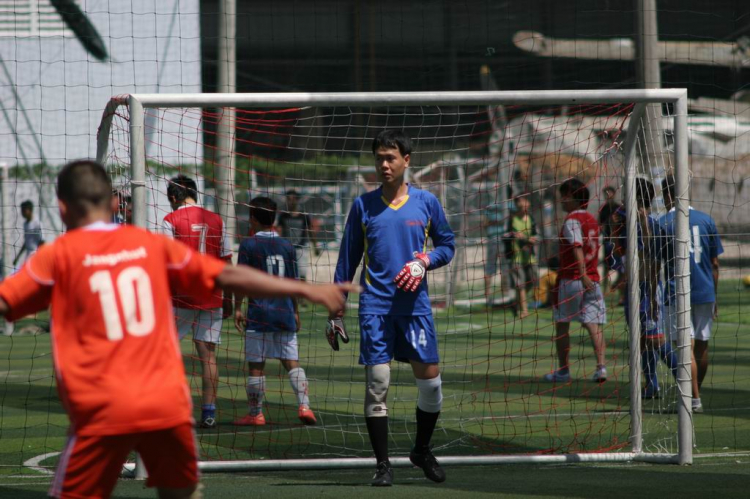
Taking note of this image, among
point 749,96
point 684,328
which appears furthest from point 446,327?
point 749,96

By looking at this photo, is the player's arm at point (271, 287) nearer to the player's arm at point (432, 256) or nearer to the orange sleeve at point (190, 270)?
the orange sleeve at point (190, 270)

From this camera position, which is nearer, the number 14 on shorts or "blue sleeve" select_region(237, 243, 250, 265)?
the number 14 on shorts

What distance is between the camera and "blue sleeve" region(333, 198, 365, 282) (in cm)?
622

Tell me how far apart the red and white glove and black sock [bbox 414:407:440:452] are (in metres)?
0.87

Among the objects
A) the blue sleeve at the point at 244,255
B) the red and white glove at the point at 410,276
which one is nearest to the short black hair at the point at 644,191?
the red and white glove at the point at 410,276

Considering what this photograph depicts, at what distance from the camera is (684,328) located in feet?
22.3

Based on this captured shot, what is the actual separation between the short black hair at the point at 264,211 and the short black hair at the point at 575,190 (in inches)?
124

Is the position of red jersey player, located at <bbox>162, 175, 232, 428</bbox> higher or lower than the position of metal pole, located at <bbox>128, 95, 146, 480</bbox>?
lower

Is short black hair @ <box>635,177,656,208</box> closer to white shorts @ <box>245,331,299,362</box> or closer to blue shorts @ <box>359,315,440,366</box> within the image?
blue shorts @ <box>359,315,440,366</box>

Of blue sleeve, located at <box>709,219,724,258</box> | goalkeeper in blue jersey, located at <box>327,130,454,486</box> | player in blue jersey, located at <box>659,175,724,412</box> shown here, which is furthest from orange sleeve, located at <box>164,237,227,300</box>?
blue sleeve, located at <box>709,219,724,258</box>

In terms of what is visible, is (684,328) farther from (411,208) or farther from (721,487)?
A: (411,208)

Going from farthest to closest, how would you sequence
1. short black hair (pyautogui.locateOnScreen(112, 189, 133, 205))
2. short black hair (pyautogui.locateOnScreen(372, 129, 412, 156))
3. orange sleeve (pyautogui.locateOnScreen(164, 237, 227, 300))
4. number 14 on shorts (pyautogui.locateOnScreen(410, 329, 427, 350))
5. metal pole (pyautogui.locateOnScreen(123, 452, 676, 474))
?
short black hair (pyautogui.locateOnScreen(112, 189, 133, 205)), metal pole (pyautogui.locateOnScreen(123, 452, 676, 474)), short black hair (pyautogui.locateOnScreen(372, 129, 412, 156)), number 14 on shorts (pyautogui.locateOnScreen(410, 329, 427, 350)), orange sleeve (pyautogui.locateOnScreen(164, 237, 227, 300))

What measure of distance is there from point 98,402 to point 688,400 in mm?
4670

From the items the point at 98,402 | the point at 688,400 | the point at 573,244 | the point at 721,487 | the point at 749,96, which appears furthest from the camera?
the point at 749,96
